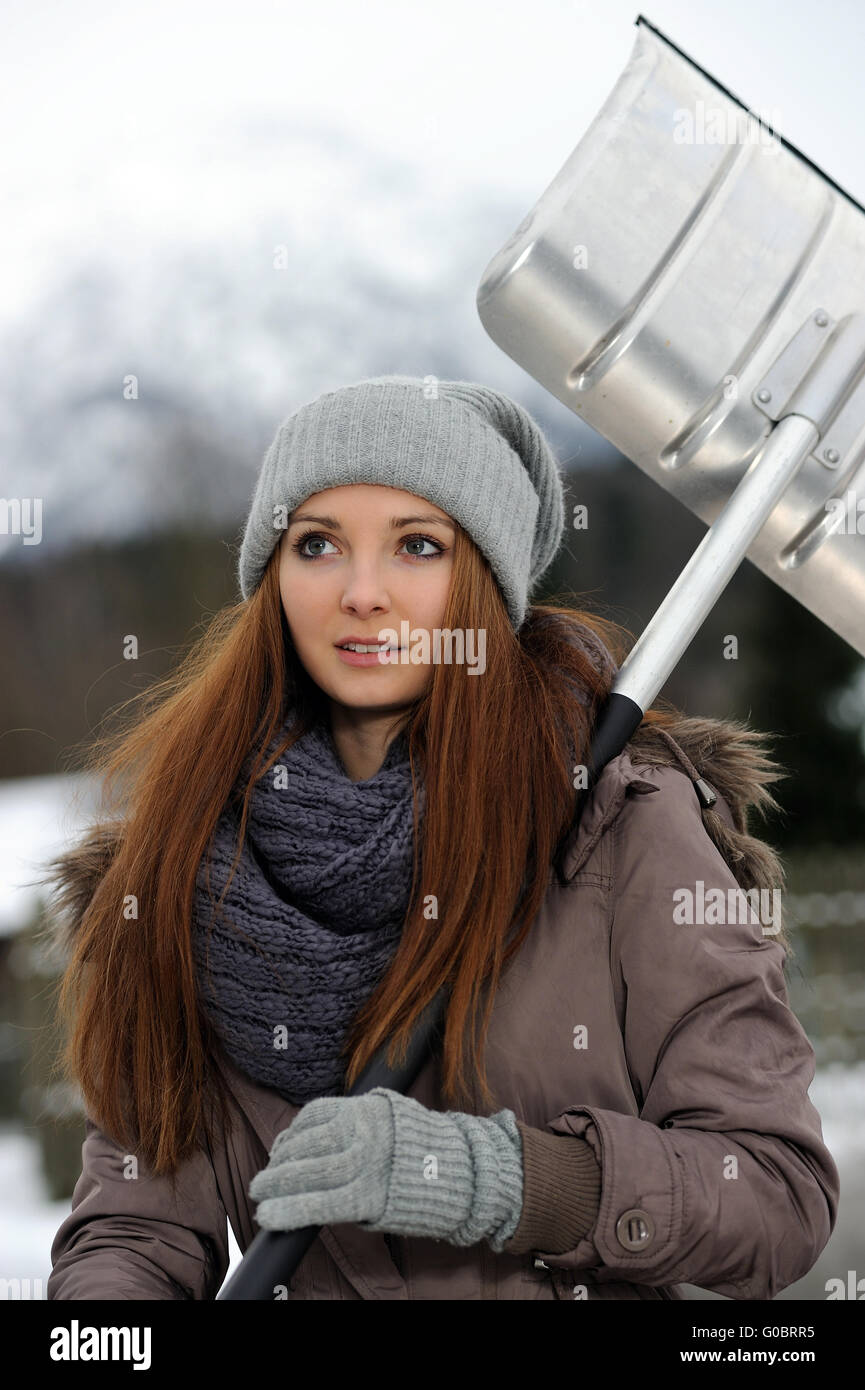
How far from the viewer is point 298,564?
1.89m

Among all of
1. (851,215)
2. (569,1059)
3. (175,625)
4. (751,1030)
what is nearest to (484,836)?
(569,1059)

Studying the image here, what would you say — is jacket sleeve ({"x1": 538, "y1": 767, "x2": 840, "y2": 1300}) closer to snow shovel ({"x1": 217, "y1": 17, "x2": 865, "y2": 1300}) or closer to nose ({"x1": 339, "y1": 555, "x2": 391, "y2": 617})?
snow shovel ({"x1": 217, "y1": 17, "x2": 865, "y2": 1300})

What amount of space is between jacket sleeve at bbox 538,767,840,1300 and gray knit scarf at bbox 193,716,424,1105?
30cm

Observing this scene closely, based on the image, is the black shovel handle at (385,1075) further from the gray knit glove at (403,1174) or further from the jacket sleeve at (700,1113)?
the jacket sleeve at (700,1113)

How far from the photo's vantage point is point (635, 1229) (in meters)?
1.52

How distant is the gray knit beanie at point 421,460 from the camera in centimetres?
182

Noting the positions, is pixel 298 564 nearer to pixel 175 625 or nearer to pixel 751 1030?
pixel 751 1030

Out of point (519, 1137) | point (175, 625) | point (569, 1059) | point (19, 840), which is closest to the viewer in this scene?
point (519, 1137)

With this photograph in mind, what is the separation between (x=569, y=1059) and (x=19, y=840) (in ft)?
30.4

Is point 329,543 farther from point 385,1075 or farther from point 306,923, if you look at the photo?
point 385,1075

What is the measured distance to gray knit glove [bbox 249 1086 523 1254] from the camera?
1513 millimetres

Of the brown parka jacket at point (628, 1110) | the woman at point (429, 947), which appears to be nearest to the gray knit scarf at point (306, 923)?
the woman at point (429, 947)

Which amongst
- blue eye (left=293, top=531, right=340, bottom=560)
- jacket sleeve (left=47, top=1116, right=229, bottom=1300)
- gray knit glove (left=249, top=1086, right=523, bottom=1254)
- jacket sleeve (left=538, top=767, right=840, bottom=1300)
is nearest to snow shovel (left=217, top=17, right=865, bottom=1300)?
jacket sleeve (left=538, top=767, right=840, bottom=1300)
